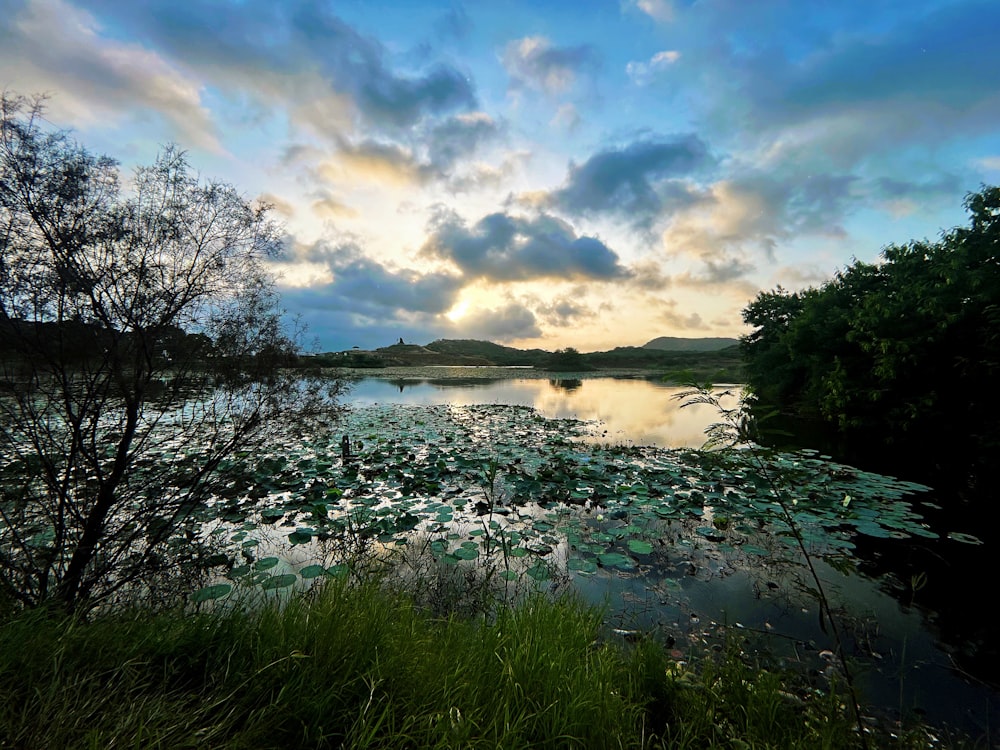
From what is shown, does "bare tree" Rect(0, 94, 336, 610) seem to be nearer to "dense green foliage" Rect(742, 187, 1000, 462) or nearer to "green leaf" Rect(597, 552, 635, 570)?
"green leaf" Rect(597, 552, 635, 570)

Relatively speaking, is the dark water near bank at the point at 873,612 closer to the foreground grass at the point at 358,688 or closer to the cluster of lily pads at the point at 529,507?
the cluster of lily pads at the point at 529,507

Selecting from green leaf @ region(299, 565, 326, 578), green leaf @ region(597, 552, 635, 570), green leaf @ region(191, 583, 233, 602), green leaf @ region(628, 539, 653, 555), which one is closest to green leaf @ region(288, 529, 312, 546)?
green leaf @ region(299, 565, 326, 578)

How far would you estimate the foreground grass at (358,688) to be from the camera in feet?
6.14

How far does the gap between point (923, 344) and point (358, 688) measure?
19903mm

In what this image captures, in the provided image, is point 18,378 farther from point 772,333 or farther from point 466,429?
point 772,333

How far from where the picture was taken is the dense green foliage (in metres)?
11.8

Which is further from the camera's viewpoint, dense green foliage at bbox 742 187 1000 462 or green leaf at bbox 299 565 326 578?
dense green foliage at bbox 742 187 1000 462

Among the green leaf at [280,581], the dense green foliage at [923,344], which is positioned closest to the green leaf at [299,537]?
the green leaf at [280,581]

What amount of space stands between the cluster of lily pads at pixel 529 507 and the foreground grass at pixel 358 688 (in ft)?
4.96

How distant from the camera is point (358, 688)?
2359 mm

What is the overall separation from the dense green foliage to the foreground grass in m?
13.3

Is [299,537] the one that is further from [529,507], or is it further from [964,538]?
[964,538]

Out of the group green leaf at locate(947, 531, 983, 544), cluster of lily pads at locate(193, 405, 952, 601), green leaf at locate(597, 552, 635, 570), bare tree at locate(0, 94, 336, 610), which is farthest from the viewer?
green leaf at locate(947, 531, 983, 544)

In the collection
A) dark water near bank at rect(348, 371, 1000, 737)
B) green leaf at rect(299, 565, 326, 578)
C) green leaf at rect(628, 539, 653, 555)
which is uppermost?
green leaf at rect(299, 565, 326, 578)
